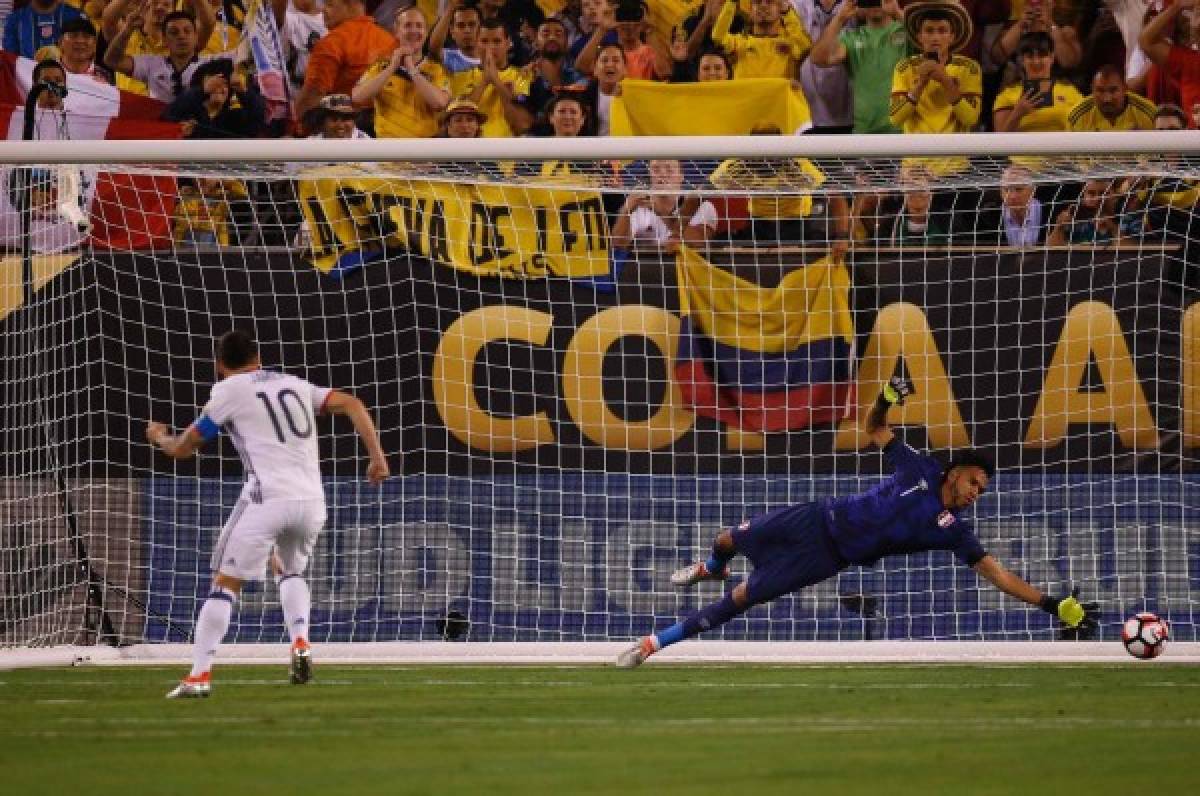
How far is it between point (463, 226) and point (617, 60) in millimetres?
3064

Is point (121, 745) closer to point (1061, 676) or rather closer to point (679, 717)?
point (679, 717)

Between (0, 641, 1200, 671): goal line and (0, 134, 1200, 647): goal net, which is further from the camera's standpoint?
(0, 134, 1200, 647): goal net

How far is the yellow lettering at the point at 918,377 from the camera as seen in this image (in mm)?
16094

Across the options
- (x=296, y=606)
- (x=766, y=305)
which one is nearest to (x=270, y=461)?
(x=296, y=606)

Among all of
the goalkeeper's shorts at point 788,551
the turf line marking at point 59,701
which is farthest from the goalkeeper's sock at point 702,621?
the turf line marking at point 59,701

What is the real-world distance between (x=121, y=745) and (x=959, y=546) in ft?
20.7

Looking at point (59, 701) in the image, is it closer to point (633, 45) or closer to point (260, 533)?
point (260, 533)

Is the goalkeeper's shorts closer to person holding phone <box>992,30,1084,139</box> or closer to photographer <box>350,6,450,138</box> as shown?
person holding phone <box>992,30,1084,139</box>

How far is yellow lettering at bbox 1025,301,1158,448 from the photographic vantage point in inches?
630

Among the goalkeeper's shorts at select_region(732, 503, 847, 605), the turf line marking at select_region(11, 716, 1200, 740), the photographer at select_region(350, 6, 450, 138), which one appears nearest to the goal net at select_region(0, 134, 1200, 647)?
the goalkeeper's shorts at select_region(732, 503, 847, 605)

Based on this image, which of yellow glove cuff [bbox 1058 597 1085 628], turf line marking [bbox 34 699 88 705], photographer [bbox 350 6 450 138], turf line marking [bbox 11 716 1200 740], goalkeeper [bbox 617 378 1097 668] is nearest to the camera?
turf line marking [bbox 11 716 1200 740]

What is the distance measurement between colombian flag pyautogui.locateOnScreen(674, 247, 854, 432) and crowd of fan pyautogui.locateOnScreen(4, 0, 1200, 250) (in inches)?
78.5

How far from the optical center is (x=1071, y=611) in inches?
534

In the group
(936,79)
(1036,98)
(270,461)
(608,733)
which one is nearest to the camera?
(608,733)
